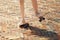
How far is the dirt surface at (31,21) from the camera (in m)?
1.63

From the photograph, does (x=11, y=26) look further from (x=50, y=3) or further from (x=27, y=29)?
(x=50, y=3)

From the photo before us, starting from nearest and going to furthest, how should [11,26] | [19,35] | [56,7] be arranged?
[19,35] → [11,26] → [56,7]

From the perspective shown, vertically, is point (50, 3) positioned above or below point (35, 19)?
above

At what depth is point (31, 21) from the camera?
1845 mm

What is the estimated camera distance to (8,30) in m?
1.72

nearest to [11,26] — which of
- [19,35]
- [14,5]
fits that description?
[19,35]

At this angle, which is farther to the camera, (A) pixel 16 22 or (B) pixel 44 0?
(B) pixel 44 0

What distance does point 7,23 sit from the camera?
6.00ft

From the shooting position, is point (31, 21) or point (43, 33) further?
point (31, 21)

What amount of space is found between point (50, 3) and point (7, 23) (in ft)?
2.38

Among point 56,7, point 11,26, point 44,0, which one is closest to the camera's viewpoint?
point 11,26

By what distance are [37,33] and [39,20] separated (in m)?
0.25

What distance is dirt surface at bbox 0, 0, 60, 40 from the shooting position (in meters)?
1.63

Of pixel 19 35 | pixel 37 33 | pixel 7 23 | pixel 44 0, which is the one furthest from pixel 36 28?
pixel 44 0
